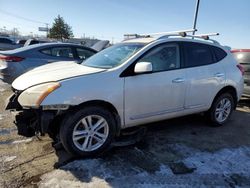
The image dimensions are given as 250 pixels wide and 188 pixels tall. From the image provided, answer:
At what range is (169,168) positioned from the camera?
11.8ft

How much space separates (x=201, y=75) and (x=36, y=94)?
2862mm

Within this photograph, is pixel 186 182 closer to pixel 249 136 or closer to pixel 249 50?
pixel 249 136

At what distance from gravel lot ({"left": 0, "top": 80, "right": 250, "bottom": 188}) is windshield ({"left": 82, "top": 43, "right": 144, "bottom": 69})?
1303 millimetres

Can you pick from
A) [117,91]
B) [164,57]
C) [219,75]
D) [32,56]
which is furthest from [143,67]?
[32,56]

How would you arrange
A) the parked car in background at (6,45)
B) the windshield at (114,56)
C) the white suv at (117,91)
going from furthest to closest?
the parked car in background at (6,45), the windshield at (114,56), the white suv at (117,91)

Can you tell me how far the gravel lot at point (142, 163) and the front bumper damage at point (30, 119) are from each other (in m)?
0.42

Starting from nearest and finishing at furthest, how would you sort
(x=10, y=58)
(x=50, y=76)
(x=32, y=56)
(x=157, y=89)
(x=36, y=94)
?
(x=36, y=94) < (x=50, y=76) < (x=157, y=89) < (x=10, y=58) < (x=32, y=56)

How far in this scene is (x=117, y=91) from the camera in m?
3.82

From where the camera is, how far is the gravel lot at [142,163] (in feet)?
10.7

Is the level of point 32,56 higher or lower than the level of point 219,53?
lower

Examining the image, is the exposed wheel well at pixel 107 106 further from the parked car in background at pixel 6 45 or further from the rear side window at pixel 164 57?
the parked car in background at pixel 6 45

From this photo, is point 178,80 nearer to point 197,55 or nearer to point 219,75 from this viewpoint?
point 197,55

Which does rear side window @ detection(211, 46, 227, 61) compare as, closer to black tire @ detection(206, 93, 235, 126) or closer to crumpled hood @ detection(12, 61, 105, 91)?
black tire @ detection(206, 93, 235, 126)

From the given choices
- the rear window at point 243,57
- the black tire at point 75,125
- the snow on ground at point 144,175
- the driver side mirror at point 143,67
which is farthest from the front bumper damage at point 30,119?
the rear window at point 243,57
